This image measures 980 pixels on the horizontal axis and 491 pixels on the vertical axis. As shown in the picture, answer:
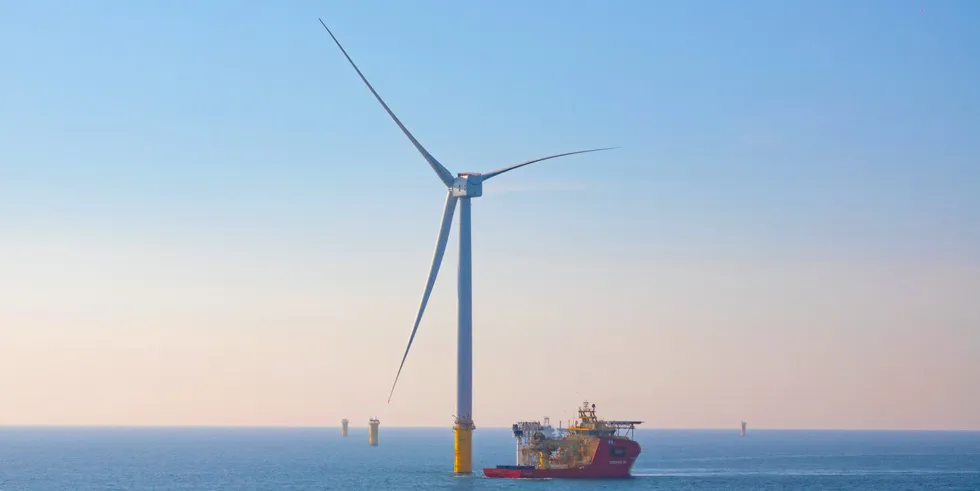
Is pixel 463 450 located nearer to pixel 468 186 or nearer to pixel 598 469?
pixel 598 469

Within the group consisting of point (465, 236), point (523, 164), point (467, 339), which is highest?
point (523, 164)

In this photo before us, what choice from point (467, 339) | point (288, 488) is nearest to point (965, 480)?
point (467, 339)

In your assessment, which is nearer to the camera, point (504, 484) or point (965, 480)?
point (504, 484)

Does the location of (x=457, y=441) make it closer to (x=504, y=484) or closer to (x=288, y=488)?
(x=504, y=484)

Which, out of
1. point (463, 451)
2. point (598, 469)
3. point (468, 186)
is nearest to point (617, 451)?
point (598, 469)

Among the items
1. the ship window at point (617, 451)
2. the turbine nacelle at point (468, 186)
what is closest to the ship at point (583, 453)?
the ship window at point (617, 451)

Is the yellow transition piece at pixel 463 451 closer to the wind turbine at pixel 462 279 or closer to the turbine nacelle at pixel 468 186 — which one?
the wind turbine at pixel 462 279

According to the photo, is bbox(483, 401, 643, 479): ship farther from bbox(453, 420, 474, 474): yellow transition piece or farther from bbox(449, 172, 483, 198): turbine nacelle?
bbox(449, 172, 483, 198): turbine nacelle
